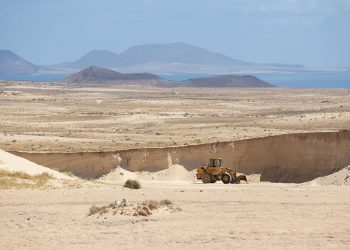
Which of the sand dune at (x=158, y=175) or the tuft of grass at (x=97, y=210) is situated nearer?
the tuft of grass at (x=97, y=210)

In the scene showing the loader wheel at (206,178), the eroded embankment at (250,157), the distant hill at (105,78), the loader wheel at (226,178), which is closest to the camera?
the loader wheel at (226,178)

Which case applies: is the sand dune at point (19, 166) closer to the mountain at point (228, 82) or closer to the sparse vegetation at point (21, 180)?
the sparse vegetation at point (21, 180)

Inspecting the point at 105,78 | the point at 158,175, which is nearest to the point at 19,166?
the point at 158,175

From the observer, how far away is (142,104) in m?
91.3

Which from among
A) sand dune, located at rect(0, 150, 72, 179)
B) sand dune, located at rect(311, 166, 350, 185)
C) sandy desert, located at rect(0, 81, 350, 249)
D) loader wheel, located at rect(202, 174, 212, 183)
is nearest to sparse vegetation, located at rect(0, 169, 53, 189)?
sandy desert, located at rect(0, 81, 350, 249)

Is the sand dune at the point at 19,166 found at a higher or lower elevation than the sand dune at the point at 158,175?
higher

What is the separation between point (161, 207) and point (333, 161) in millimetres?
16229

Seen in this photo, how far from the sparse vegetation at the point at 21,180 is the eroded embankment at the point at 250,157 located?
26.4 ft

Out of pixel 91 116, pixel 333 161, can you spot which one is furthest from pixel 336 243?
pixel 91 116

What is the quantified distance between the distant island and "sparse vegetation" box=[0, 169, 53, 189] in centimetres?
13733

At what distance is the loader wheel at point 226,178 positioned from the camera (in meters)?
30.0

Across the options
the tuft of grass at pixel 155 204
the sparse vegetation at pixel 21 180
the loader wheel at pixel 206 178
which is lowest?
the loader wheel at pixel 206 178

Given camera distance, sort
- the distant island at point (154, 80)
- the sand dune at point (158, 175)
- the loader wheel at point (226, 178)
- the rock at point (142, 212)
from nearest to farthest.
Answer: the rock at point (142, 212)
the loader wheel at point (226, 178)
the sand dune at point (158, 175)
the distant island at point (154, 80)

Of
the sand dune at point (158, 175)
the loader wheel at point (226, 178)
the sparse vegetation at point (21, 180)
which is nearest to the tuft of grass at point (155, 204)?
the sparse vegetation at point (21, 180)
